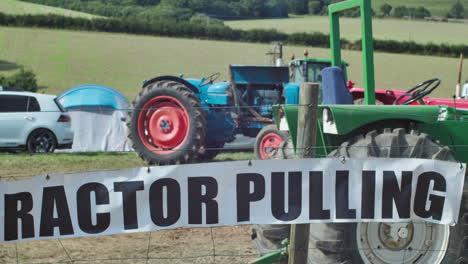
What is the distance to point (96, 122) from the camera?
48.0 ft

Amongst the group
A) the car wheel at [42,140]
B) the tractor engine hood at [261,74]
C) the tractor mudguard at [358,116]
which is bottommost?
the car wheel at [42,140]

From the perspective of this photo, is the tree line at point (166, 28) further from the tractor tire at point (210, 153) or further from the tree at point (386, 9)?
the tractor tire at point (210, 153)

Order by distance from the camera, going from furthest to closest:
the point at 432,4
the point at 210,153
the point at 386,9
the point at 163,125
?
the point at 432,4
the point at 386,9
the point at 210,153
the point at 163,125

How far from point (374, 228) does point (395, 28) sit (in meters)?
33.3

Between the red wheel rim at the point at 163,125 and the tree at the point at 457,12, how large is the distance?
3107cm

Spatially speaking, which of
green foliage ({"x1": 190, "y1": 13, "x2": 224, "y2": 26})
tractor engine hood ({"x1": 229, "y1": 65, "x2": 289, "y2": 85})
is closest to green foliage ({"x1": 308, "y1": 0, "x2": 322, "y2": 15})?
green foliage ({"x1": 190, "y1": 13, "x2": 224, "y2": 26})

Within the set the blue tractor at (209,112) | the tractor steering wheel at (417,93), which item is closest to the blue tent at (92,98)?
the blue tractor at (209,112)

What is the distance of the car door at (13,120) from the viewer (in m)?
13.3

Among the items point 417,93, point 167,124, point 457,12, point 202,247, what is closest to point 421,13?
point 457,12

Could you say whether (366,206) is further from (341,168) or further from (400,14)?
(400,14)

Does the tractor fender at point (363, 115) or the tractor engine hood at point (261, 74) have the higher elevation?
the tractor engine hood at point (261, 74)

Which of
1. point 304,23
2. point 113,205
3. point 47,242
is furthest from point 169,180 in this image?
point 304,23

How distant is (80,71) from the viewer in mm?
33781

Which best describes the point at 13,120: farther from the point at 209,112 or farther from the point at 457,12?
the point at 457,12
